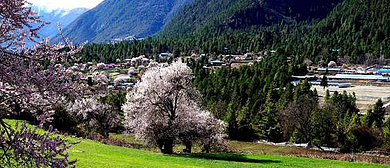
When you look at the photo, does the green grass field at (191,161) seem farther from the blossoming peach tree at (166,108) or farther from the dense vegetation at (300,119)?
the dense vegetation at (300,119)

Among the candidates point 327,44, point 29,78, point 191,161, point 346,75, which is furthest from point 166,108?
point 327,44

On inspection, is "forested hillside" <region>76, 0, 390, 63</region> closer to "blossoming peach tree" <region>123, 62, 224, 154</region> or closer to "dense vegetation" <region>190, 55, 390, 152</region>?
"dense vegetation" <region>190, 55, 390, 152</region>

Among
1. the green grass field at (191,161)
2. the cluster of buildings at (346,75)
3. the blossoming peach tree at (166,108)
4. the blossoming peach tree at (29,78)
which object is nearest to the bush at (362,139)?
the green grass field at (191,161)

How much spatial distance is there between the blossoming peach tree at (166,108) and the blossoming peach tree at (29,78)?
20662 millimetres

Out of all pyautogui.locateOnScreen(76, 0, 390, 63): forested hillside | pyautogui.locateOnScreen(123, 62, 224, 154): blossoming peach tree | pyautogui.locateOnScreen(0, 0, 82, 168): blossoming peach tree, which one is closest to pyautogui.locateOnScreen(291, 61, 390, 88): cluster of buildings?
pyautogui.locateOnScreen(76, 0, 390, 63): forested hillside

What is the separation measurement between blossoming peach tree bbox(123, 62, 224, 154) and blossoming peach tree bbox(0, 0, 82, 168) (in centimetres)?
2066

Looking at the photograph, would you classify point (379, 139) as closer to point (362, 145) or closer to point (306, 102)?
point (362, 145)

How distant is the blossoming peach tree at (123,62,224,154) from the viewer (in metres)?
27.1

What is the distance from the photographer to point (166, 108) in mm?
27953

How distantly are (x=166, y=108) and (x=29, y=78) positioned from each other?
22.4m

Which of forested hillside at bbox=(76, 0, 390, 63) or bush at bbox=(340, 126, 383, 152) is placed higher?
forested hillside at bbox=(76, 0, 390, 63)

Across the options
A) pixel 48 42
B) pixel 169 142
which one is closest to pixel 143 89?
pixel 169 142

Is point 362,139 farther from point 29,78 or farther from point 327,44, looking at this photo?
point 327,44

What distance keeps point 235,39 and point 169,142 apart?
138935 mm
